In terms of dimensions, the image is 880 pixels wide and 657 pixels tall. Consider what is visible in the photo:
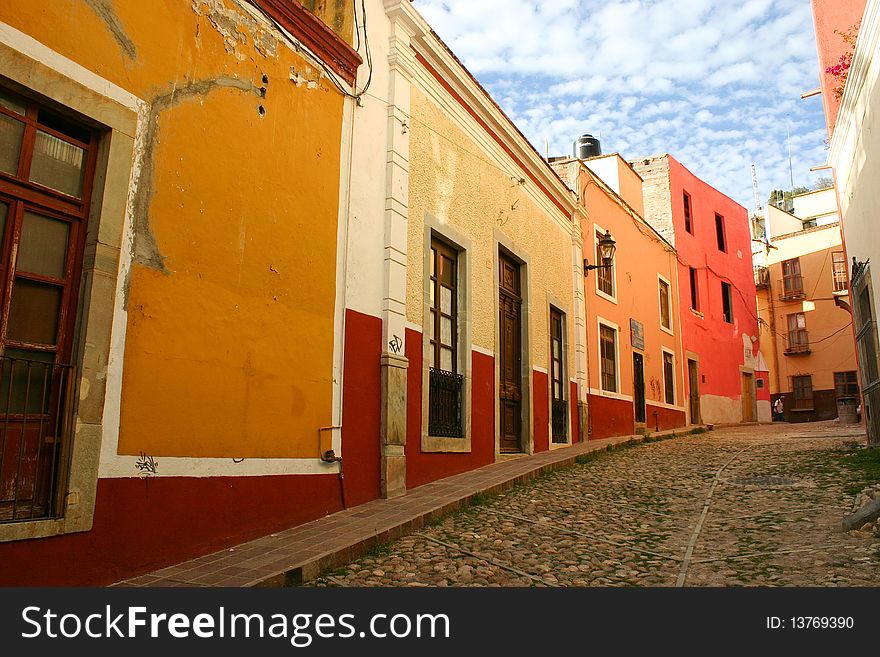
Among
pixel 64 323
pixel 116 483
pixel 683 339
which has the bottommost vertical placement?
pixel 116 483

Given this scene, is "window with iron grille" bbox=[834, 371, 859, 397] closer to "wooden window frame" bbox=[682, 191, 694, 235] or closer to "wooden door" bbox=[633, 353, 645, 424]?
"wooden window frame" bbox=[682, 191, 694, 235]

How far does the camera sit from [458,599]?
11.9 ft

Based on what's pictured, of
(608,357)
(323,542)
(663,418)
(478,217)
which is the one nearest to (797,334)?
(663,418)

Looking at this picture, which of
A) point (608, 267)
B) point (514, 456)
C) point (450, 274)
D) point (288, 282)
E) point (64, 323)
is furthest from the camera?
point (608, 267)

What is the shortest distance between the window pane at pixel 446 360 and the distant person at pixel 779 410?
25.4 m

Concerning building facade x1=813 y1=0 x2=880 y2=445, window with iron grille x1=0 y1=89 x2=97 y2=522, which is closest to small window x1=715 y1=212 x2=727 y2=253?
building facade x1=813 y1=0 x2=880 y2=445

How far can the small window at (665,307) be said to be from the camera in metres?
19.0

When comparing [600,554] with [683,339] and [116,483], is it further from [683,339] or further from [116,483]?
[683,339]

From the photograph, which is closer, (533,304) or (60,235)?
(60,235)

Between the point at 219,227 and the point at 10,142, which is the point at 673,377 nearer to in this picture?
the point at 219,227

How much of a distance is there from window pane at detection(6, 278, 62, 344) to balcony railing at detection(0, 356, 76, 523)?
0.18 metres

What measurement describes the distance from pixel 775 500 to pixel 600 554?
108 inches

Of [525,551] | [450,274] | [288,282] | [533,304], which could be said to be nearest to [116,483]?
[288,282]

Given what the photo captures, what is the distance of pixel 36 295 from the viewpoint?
163 inches
